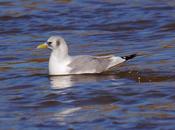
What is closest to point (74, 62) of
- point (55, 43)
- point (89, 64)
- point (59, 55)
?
point (89, 64)

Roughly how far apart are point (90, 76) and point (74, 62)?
1.05 feet

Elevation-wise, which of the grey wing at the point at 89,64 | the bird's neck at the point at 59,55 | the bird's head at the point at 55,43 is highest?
the bird's head at the point at 55,43

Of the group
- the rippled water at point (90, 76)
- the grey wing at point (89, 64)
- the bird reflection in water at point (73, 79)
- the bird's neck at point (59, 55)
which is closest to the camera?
the rippled water at point (90, 76)

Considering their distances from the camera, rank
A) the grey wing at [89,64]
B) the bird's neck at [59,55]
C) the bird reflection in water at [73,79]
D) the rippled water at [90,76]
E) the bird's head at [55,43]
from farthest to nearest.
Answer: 1. the bird's head at [55,43]
2. the bird's neck at [59,55]
3. the grey wing at [89,64]
4. the bird reflection in water at [73,79]
5. the rippled water at [90,76]

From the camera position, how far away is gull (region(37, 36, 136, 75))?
1243 cm

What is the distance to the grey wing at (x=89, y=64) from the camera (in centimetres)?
1242

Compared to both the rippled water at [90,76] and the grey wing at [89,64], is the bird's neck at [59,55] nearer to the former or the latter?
the grey wing at [89,64]

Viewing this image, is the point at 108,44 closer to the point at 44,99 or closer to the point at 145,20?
the point at 145,20

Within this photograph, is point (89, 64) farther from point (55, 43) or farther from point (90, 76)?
point (55, 43)

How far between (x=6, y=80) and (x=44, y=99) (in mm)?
1600

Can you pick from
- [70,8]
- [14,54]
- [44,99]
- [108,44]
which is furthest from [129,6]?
[44,99]

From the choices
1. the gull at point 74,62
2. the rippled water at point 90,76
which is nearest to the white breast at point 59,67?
the gull at point 74,62

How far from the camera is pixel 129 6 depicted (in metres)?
18.6

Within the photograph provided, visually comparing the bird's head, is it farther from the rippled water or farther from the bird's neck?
the rippled water
